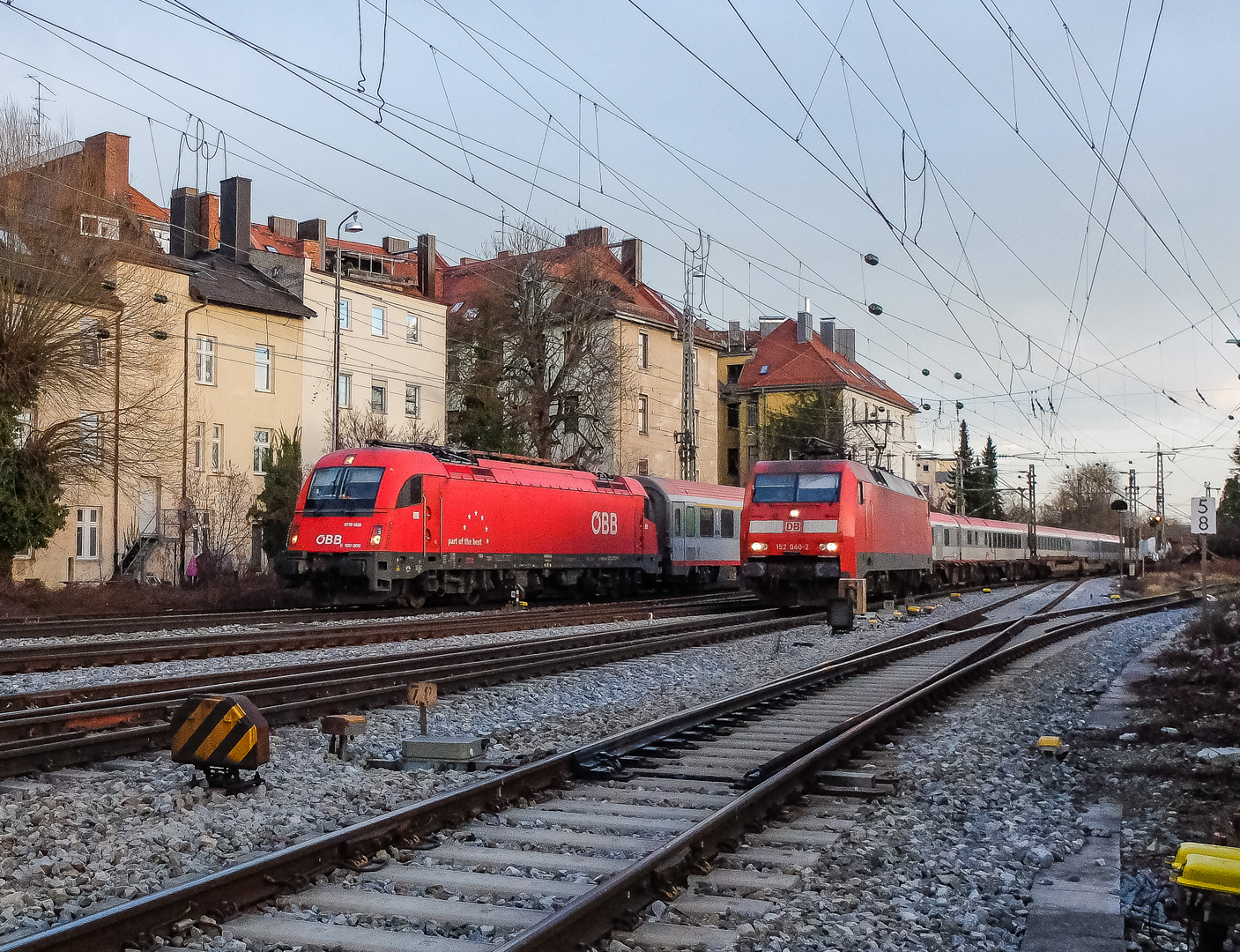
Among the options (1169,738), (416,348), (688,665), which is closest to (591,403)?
(416,348)

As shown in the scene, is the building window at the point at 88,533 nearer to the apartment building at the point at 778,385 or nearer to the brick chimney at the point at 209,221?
the brick chimney at the point at 209,221

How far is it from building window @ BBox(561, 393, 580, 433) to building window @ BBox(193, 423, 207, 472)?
541 inches

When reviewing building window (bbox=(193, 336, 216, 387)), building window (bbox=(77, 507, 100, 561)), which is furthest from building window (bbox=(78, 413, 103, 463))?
building window (bbox=(193, 336, 216, 387))

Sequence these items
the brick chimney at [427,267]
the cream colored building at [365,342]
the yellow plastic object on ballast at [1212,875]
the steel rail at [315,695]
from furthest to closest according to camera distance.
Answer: the brick chimney at [427,267] < the cream colored building at [365,342] < the steel rail at [315,695] < the yellow plastic object on ballast at [1212,875]

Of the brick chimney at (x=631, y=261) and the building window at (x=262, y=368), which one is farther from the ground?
the brick chimney at (x=631, y=261)

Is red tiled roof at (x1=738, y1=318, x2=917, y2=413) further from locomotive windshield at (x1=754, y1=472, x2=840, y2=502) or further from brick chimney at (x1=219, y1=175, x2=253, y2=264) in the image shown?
locomotive windshield at (x1=754, y1=472, x2=840, y2=502)

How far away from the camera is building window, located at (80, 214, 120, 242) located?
2823 cm

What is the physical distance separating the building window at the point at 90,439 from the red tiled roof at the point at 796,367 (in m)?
48.4

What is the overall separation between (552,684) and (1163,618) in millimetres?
20084

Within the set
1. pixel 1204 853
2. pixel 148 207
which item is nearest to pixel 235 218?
pixel 148 207

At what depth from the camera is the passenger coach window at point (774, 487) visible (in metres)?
24.0

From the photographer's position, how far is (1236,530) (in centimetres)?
6694

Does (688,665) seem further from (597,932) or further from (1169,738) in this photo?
(597,932)

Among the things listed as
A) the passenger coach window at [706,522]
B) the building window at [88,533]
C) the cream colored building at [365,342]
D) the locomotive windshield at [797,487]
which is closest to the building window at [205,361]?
the cream colored building at [365,342]
